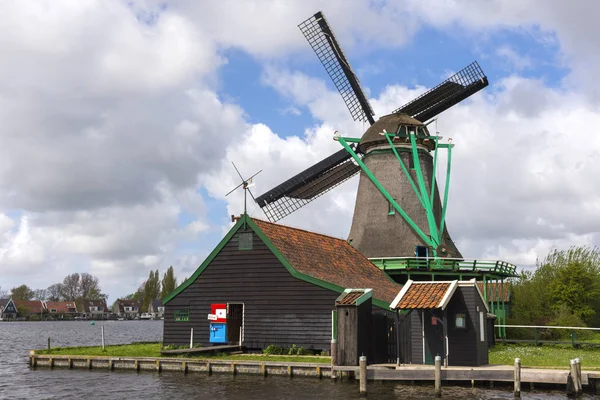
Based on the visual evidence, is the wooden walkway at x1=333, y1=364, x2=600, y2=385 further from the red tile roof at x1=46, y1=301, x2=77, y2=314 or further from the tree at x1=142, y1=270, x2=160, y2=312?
the red tile roof at x1=46, y1=301, x2=77, y2=314

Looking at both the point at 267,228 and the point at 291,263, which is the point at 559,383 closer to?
the point at 291,263

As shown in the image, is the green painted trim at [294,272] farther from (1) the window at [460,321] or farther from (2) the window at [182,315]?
(2) the window at [182,315]

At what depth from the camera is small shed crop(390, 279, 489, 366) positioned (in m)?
26.3

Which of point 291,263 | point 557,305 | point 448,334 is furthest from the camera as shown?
point 557,305

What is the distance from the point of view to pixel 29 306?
6658 inches

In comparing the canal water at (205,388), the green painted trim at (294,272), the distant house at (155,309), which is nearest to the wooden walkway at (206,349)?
the canal water at (205,388)

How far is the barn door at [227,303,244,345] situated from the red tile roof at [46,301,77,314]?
155 m

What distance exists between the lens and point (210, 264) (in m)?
32.1

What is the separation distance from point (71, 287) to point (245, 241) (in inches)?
6860

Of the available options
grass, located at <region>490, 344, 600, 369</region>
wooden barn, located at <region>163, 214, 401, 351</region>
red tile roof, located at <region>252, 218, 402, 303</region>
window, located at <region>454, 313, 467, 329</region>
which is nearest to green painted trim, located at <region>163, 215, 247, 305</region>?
wooden barn, located at <region>163, 214, 401, 351</region>

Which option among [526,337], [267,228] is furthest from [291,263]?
[526,337]

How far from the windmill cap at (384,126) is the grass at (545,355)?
15151 mm

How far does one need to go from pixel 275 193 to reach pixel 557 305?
21.5 metres

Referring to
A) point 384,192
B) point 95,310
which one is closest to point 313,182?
point 384,192
